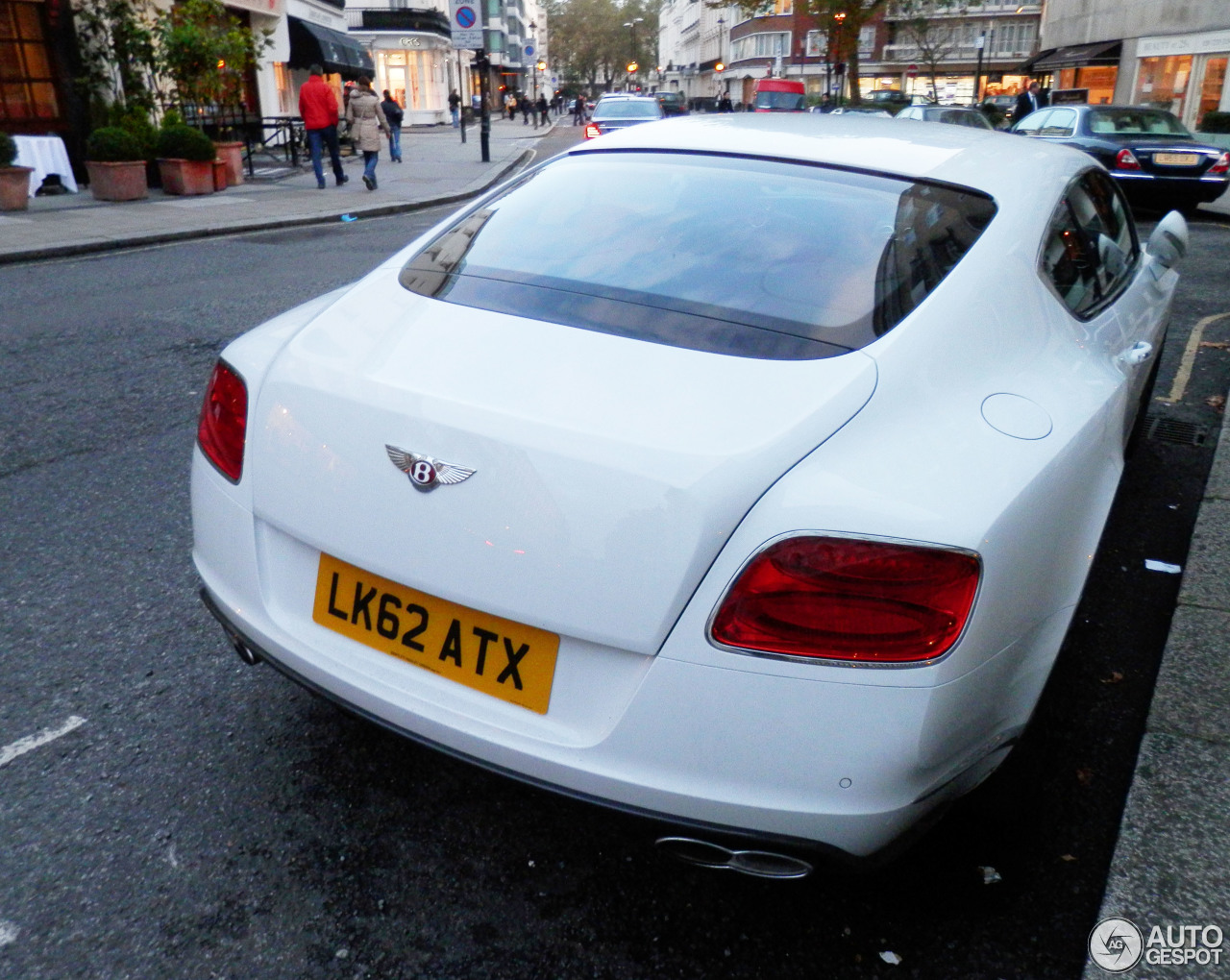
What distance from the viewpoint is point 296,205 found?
1538 centimetres

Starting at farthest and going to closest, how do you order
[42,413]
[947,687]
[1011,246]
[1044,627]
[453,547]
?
[42,413]
[1011,246]
[1044,627]
[453,547]
[947,687]

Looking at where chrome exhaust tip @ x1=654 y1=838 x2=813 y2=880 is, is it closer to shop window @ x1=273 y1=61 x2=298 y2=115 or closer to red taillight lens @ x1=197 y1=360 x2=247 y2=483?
red taillight lens @ x1=197 y1=360 x2=247 y2=483

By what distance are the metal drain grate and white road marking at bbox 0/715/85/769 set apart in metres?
4.80

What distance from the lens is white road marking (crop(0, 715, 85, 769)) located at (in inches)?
102

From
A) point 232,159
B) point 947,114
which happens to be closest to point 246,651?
point 232,159

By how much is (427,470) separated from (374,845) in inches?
37.0

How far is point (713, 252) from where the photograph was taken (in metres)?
2.51

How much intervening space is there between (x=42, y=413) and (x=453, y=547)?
4271mm

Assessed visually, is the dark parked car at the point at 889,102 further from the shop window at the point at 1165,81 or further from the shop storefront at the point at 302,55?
the shop storefront at the point at 302,55

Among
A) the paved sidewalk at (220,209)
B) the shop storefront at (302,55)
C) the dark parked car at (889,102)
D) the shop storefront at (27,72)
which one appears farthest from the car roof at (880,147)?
the dark parked car at (889,102)

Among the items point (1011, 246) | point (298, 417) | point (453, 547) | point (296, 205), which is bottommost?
point (296, 205)

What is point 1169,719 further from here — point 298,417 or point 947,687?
point 298,417

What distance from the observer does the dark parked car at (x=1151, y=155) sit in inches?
558

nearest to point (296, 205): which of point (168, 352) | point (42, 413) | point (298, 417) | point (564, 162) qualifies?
point (168, 352)
